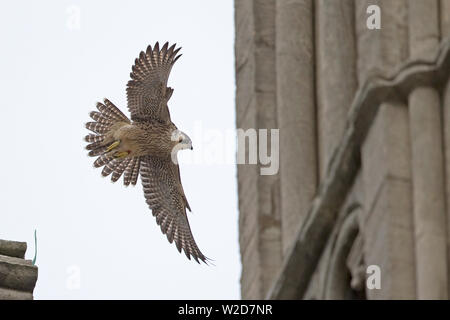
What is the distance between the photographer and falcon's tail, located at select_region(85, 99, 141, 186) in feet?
138

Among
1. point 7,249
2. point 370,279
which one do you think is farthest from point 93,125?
point 370,279

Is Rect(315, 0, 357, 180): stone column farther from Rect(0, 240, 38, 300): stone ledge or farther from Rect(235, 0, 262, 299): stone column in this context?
Rect(0, 240, 38, 300): stone ledge

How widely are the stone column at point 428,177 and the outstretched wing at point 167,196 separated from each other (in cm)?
1406

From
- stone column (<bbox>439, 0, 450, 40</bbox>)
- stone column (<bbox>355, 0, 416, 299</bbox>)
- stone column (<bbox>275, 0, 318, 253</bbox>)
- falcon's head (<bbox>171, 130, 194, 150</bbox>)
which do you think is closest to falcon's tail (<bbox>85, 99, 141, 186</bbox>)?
falcon's head (<bbox>171, 130, 194, 150</bbox>)

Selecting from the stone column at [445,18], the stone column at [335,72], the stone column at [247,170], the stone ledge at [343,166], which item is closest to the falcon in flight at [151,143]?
the stone column at [247,170]

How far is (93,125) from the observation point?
4241 centimetres

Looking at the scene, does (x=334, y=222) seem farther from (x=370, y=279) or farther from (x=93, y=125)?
(x=93, y=125)

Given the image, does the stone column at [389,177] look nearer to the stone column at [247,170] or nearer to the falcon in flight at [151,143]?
the stone column at [247,170]

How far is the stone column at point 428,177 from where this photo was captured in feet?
85.3

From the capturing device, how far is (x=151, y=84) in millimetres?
41344

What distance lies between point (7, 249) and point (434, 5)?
7.13 m

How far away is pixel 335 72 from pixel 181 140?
366 inches

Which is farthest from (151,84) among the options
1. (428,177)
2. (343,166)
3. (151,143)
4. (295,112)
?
(428,177)

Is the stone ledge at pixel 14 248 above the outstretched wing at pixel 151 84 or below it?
below
